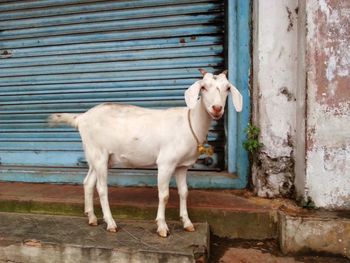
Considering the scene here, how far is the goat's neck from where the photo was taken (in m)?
3.02

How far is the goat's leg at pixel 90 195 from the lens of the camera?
133 inches

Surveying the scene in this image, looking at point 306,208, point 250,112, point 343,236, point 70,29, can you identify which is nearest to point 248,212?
point 306,208

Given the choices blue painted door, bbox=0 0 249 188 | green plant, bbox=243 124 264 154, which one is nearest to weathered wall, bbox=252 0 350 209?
green plant, bbox=243 124 264 154

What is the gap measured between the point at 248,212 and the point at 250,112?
3.60 feet

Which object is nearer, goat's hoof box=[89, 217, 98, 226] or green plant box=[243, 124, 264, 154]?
goat's hoof box=[89, 217, 98, 226]

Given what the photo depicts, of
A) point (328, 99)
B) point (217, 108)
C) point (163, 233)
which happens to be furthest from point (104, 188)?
point (328, 99)

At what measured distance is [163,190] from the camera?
10.2 feet

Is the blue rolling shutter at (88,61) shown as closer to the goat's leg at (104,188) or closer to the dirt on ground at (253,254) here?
the dirt on ground at (253,254)

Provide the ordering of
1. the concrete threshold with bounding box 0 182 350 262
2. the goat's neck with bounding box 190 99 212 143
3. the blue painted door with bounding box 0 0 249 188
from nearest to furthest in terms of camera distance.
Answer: the goat's neck with bounding box 190 99 212 143 → the concrete threshold with bounding box 0 182 350 262 → the blue painted door with bounding box 0 0 249 188

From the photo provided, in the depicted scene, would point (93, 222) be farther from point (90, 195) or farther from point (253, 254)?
point (253, 254)

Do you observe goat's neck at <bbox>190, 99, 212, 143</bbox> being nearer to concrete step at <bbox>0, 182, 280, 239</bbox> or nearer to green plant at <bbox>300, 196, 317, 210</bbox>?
concrete step at <bbox>0, 182, 280, 239</bbox>

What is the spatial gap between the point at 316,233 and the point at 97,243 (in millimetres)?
1860

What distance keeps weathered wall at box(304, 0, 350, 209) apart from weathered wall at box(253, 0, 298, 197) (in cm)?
38

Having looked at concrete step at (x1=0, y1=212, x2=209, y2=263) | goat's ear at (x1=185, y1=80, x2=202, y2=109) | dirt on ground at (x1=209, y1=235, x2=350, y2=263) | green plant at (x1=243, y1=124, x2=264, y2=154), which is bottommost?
dirt on ground at (x1=209, y1=235, x2=350, y2=263)
